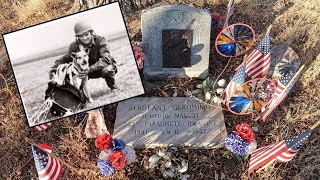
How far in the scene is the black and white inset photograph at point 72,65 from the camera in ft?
14.9

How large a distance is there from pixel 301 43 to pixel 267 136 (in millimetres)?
2240

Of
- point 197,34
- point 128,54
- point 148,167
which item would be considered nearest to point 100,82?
point 128,54

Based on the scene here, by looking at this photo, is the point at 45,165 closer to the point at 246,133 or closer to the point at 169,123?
the point at 169,123

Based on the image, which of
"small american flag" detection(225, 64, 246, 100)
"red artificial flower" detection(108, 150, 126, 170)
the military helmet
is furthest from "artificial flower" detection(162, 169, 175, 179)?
the military helmet

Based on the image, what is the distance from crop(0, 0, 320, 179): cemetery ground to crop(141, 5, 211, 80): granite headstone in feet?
0.77

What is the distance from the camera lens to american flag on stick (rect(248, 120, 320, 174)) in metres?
4.25

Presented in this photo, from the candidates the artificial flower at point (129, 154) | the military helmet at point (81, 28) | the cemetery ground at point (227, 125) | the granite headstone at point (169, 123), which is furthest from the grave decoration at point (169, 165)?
the military helmet at point (81, 28)

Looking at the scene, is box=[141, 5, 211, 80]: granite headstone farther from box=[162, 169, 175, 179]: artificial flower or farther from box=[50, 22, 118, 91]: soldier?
box=[162, 169, 175, 179]: artificial flower

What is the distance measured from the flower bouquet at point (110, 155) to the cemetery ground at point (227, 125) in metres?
0.51

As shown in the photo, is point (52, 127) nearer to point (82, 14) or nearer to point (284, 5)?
point (82, 14)

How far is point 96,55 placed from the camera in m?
4.80

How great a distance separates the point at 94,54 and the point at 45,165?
4.95ft

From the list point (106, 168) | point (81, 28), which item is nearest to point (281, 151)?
point (106, 168)

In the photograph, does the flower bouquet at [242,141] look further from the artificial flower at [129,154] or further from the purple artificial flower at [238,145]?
the artificial flower at [129,154]
